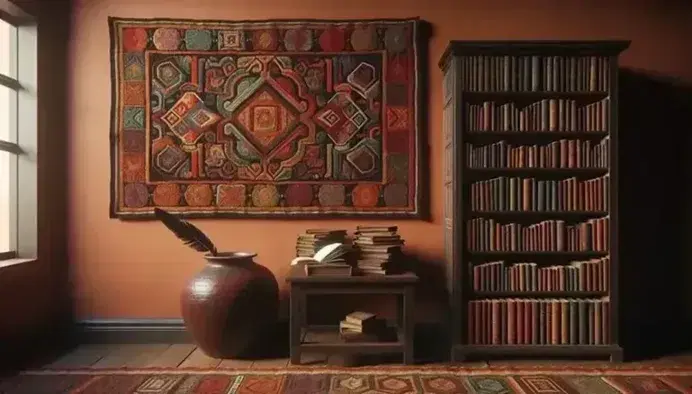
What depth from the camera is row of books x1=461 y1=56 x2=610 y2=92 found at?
4.15m

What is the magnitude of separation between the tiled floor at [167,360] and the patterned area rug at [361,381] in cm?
15

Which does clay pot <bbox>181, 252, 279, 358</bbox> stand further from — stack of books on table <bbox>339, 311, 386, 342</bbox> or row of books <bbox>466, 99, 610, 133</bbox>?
row of books <bbox>466, 99, 610, 133</bbox>

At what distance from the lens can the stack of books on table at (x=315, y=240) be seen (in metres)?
4.43

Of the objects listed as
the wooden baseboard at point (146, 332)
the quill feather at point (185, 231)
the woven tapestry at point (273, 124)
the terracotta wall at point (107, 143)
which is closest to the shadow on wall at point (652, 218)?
the terracotta wall at point (107, 143)

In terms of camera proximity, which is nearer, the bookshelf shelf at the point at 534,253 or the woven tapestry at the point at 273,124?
the bookshelf shelf at the point at 534,253

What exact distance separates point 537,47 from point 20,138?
344 centimetres

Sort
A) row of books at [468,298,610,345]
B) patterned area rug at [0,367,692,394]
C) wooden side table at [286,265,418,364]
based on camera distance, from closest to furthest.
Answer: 1. patterned area rug at [0,367,692,394]
2. wooden side table at [286,265,418,364]
3. row of books at [468,298,610,345]

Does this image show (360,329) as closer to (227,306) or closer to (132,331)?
(227,306)

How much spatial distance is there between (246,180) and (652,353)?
2974 millimetres

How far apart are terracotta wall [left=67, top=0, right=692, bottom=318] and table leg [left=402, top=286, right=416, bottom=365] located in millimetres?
746

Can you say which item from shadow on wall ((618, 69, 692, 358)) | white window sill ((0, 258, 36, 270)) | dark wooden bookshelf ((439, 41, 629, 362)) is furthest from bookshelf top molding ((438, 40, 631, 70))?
white window sill ((0, 258, 36, 270))

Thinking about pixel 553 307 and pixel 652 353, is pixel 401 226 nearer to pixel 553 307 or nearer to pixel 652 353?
pixel 553 307

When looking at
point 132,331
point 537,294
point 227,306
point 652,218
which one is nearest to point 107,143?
point 132,331

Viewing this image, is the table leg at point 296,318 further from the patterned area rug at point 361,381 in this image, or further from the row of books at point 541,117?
the row of books at point 541,117
